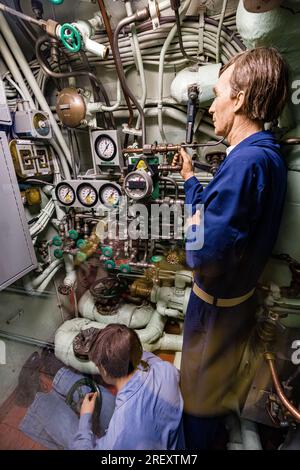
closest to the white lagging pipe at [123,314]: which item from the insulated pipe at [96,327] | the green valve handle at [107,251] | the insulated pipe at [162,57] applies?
the insulated pipe at [96,327]

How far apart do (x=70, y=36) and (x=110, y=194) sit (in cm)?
78

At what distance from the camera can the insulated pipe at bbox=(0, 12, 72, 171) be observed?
1.12 meters

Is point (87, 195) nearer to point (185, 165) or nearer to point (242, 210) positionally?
point (185, 165)

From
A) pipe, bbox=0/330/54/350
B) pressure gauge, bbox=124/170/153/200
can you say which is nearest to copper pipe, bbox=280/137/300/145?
pressure gauge, bbox=124/170/153/200

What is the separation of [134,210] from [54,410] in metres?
1.15

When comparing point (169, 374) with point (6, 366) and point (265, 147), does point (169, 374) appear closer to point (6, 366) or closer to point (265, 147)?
point (265, 147)

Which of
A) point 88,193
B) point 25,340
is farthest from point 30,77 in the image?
point 25,340

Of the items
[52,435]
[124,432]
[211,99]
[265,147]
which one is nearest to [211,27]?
[211,99]

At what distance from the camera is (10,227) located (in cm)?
117

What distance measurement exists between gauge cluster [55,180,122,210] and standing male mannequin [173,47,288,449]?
483 mm

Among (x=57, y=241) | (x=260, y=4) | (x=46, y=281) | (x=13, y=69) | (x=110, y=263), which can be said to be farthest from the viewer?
(x=46, y=281)

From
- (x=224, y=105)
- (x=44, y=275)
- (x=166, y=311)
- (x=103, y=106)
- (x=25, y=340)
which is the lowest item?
(x=25, y=340)

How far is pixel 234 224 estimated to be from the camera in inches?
24.1

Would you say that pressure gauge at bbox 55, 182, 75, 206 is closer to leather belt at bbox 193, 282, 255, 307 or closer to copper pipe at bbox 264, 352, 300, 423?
leather belt at bbox 193, 282, 255, 307
